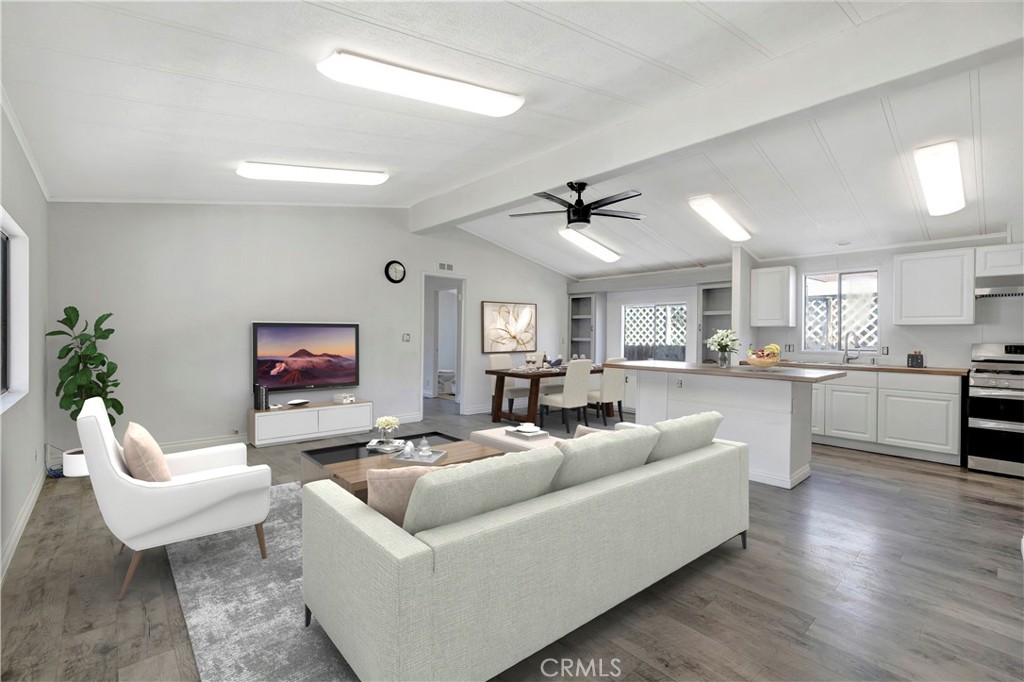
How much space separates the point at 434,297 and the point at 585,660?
25.0 ft

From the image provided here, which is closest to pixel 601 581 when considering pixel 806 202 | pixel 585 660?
pixel 585 660

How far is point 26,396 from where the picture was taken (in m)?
3.37

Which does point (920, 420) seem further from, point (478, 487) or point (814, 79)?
point (478, 487)

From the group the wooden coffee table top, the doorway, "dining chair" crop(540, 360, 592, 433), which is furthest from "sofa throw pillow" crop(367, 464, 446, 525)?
the doorway

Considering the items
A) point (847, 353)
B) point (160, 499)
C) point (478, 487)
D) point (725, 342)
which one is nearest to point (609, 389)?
point (725, 342)

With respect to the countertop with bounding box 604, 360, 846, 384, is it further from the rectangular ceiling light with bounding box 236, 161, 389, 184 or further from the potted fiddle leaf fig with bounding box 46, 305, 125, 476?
the potted fiddle leaf fig with bounding box 46, 305, 125, 476

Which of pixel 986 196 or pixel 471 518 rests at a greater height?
pixel 986 196

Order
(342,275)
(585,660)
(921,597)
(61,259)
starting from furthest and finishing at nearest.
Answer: (342,275) < (61,259) < (921,597) < (585,660)

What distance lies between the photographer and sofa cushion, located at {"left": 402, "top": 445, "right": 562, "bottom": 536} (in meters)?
1.69

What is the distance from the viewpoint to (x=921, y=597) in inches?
95.0

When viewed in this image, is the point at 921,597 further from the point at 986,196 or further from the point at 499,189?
the point at 499,189

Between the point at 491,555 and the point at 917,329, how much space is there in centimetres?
580

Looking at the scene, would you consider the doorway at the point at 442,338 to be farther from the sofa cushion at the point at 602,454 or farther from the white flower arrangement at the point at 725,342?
the sofa cushion at the point at 602,454

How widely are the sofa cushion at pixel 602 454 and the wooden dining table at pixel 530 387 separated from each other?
405 cm
